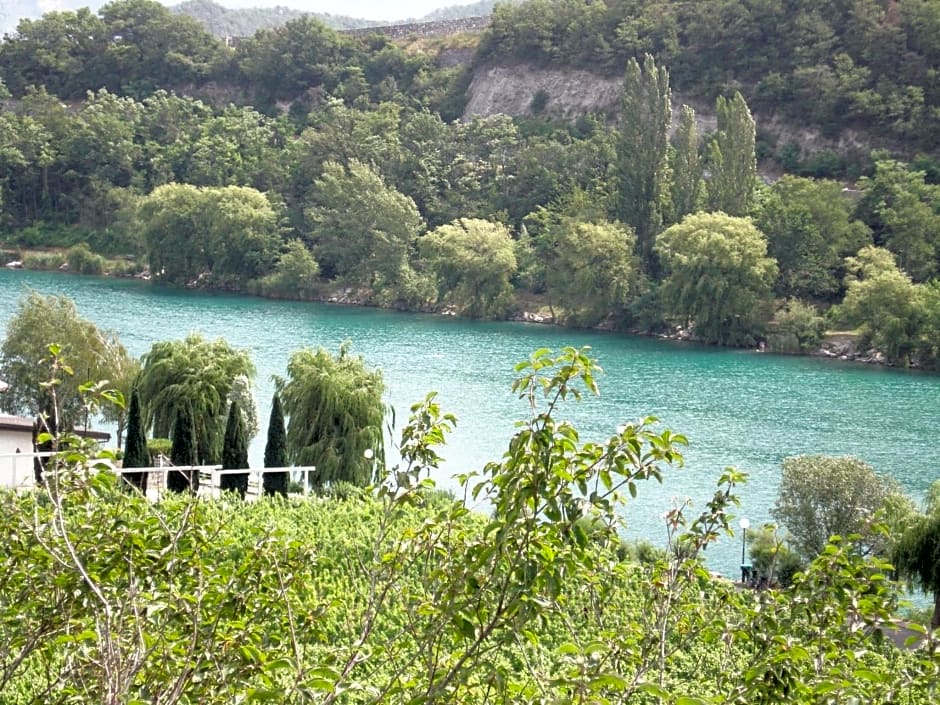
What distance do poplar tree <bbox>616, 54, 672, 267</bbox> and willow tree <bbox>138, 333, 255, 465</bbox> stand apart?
107 ft

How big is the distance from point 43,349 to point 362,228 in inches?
1365

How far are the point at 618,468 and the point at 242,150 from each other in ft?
232

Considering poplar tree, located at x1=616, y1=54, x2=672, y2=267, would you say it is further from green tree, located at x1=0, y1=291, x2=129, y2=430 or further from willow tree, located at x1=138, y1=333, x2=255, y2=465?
willow tree, located at x1=138, y1=333, x2=255, y2=465

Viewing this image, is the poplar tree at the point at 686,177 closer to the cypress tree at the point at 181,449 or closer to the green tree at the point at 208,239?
the green tree at the point at 208,239

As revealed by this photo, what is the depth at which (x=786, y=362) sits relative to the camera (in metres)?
45.5

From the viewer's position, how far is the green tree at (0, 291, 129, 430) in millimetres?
27172

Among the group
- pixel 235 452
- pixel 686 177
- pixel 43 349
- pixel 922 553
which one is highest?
pixel 686 177

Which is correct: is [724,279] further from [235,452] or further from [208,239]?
[235,452]

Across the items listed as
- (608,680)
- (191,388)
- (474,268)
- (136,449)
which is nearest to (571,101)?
(474,268)

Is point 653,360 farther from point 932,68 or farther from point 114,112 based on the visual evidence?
point 114,112

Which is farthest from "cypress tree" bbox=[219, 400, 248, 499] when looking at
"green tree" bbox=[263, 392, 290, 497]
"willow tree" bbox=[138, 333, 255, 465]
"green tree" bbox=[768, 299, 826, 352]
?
"green tree" bbox=[768, 299, 826, 352]

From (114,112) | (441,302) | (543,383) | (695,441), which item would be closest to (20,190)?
(114,112)

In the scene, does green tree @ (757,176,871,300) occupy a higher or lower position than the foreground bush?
higher

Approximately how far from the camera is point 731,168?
53062 millimetres
